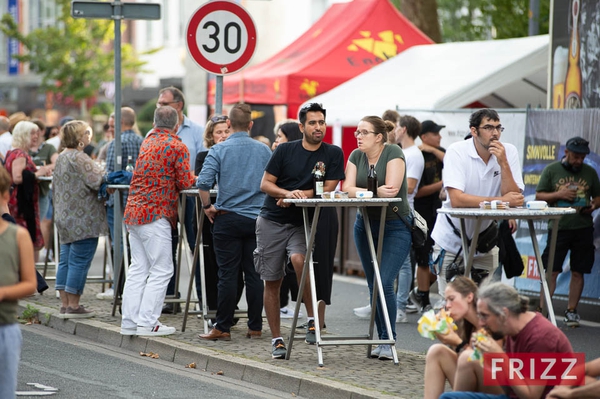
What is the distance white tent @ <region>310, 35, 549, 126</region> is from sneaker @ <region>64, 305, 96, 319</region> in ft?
20.1

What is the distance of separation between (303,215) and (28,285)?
327 centimetres

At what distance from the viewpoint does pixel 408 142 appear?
35.3ft

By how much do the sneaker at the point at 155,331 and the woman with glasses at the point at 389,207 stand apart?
2.04 m

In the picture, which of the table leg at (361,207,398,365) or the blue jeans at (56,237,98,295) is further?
the blue jeans at (56,237,98,295)

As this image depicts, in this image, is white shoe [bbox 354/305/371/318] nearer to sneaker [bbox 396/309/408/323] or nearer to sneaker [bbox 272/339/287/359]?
sneaker [bbox 396/309/408/323]

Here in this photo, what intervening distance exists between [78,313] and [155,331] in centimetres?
137

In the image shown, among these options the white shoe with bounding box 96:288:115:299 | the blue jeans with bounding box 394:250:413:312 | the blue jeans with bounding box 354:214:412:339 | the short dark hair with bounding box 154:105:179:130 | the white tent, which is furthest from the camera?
the white tent

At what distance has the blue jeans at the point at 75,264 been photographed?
1032 cm

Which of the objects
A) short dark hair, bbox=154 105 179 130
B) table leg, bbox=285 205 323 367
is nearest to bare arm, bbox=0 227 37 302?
table leg, bbox=285 205 323 367

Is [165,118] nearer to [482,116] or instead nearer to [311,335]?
[311,335]

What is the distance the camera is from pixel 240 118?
29.0ft

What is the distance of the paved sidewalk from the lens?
7277 millimetres

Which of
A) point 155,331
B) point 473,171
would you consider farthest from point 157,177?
point 473,171

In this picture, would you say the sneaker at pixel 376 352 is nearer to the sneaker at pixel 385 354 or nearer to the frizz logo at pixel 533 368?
the sneaker at pixel 385 354
